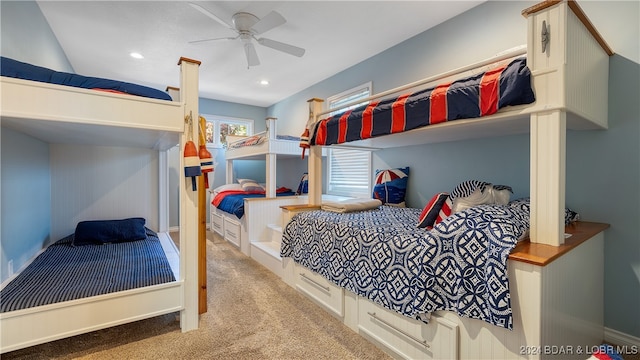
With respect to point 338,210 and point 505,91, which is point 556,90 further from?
point 338,210

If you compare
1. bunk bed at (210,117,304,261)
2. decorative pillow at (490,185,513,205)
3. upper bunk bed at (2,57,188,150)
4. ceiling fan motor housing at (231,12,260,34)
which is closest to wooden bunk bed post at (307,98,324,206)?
bunk bed at (210,117,304,261)

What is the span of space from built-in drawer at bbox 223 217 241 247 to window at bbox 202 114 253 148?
185 centimetres

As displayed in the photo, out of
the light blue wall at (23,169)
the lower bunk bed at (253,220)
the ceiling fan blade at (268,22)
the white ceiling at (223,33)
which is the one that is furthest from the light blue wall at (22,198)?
the ceiling fan blade at (268,22)

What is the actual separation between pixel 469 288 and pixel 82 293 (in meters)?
2.14

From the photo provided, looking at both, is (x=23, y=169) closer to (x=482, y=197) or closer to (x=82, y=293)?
(x=82, y=293)

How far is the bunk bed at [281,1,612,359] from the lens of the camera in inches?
48.7

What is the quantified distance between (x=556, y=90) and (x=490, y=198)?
823 millimetres

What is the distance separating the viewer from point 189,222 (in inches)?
76.7

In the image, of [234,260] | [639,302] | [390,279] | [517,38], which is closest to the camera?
[390,279]

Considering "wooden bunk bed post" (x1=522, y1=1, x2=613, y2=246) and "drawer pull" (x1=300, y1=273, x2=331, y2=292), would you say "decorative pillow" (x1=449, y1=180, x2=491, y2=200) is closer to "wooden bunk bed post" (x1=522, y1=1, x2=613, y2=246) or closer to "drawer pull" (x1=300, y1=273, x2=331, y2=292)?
"wooden bunk bed post" (x1=522, y1=1, x2=613, y2=246)

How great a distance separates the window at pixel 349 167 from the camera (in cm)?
383

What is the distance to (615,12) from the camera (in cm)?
189

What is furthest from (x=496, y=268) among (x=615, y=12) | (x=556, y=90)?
(x=615, y=12)

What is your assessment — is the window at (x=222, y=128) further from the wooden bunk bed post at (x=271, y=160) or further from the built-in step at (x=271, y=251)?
the built-in step at (x=271, y=251)
